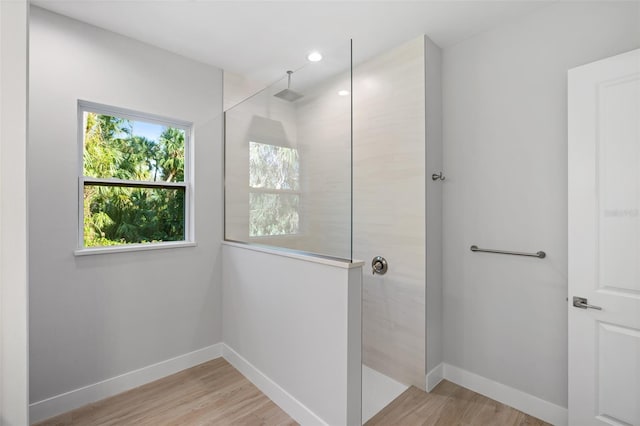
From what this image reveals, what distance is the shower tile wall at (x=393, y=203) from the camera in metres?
2.19

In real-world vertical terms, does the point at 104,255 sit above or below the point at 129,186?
below

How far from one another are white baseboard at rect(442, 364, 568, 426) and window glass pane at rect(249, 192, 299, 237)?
1673mm

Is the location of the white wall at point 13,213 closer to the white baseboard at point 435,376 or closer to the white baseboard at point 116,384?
the white baseboard at point 116,384

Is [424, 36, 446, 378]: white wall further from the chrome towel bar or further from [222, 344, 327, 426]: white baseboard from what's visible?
[222, 344, 327, 426]: white baseboard

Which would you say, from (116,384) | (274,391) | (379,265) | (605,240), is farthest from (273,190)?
(605,240)

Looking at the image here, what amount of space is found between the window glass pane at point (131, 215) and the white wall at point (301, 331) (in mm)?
600

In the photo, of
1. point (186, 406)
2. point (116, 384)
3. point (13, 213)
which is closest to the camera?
point (13, 213)

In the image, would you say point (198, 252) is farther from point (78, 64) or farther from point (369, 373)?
point (369, 373)

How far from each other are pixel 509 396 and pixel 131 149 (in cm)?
327

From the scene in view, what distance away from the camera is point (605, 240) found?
5.14 ft

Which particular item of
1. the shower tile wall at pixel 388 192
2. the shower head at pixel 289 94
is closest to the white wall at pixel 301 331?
the shower tile wall at pixel 388 192

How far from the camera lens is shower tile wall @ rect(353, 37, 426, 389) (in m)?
2.19

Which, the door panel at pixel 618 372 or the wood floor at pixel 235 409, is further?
the wood floor at pixel 235 409

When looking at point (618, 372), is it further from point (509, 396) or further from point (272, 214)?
point (272, 214)
